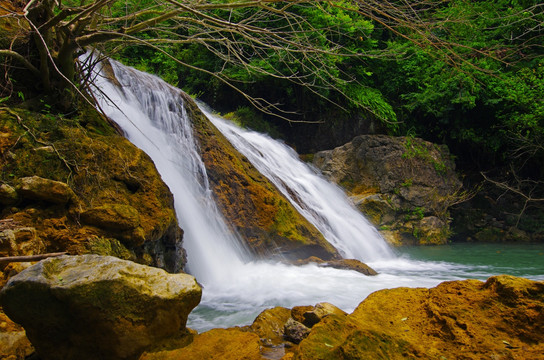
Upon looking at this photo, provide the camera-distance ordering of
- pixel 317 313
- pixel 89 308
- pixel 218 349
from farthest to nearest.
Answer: pixel 317 313 < pixel 218 349 < pixel 89 308

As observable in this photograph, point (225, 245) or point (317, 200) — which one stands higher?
point (317, 200)

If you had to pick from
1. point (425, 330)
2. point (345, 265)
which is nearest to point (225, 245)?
point (345, 265)

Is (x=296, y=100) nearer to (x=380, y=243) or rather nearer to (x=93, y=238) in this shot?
(x=380, y=243)

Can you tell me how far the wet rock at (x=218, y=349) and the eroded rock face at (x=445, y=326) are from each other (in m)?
0.49

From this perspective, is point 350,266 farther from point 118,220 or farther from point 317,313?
point 118,220

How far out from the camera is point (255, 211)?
6.45m

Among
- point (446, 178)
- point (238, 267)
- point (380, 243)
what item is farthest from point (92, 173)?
point (446, 178)

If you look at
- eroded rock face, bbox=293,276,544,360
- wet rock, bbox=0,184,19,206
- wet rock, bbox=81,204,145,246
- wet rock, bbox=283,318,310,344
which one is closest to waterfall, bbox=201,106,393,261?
wet rock, bbox=81,204,145,246

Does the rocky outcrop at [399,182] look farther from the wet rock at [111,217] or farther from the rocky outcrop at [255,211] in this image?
the wet rock at [111,217]

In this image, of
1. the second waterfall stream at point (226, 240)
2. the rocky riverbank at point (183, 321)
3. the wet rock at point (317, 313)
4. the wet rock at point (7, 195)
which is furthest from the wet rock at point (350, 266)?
the wet rock at point (7, 195)

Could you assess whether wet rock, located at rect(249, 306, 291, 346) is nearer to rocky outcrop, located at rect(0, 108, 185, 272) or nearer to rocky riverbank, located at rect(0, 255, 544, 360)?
rocky riverbank, located at rect(0, 255, 544, 360)

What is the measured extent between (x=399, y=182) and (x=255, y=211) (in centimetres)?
633

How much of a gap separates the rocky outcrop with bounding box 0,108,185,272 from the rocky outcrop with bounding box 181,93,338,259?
67.4 inches

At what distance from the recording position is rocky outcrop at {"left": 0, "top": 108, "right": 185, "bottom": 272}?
307 centimetres
